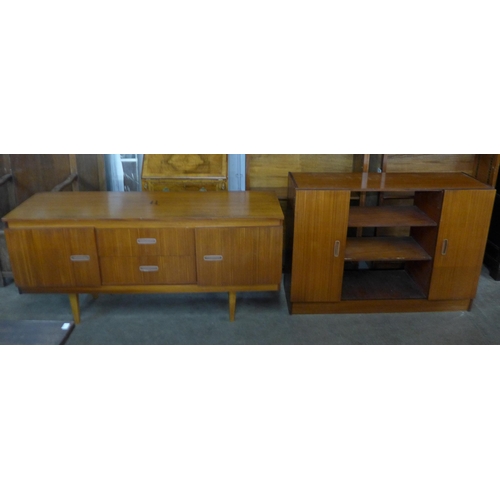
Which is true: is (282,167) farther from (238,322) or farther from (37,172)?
(37,172)

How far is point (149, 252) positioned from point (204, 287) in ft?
1.21

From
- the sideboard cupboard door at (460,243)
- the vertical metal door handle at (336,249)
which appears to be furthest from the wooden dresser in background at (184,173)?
the sideboard cupboard door at (460,243)

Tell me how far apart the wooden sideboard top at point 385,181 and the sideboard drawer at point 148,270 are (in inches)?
30.4

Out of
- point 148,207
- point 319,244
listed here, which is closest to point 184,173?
point 148,207

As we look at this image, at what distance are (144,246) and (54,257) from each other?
A: 494 millimetres

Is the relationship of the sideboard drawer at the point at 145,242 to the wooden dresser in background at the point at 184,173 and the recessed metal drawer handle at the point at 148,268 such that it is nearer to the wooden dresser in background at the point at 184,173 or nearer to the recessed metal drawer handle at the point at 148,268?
the recessed metal drawer handle at the point at 148,268

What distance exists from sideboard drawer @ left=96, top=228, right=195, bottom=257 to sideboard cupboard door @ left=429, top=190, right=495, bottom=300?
1455mm

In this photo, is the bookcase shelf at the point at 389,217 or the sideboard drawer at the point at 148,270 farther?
the bookcase shelf at the point at 389,217

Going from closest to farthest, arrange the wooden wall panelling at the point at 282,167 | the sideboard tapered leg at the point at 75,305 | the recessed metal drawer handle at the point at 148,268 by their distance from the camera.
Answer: the recessed metal drawer handle at the point at 148,268
the sideboard tapered leg at the point at 75,305
the wooden wall panelling at the point at 282,167

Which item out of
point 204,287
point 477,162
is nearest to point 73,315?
point 204,287

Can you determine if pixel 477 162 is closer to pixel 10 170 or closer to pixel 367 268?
pixel 367 268

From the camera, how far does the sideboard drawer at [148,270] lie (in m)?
2.76

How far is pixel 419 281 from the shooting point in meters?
3.21

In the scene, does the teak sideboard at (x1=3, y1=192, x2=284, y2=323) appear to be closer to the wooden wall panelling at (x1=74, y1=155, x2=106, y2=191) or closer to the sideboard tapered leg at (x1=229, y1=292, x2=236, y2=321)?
the sideboard tapered leg at (x1=229, y1=292, x2=236, y2=321)
